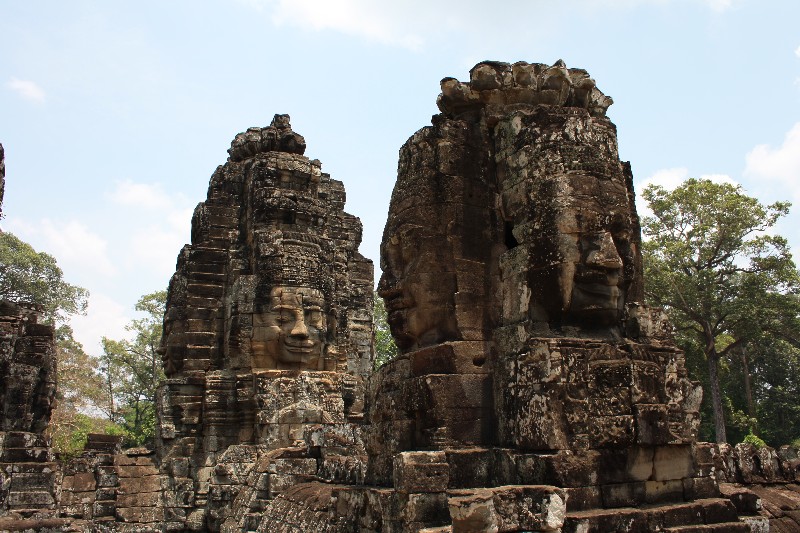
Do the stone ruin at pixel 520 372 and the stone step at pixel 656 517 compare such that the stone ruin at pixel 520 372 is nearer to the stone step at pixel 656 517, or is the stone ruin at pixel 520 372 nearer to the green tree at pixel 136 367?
the stone step at pixel 656 517

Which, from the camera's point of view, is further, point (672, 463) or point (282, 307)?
point (282, 307)

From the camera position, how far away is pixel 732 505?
5.03 m

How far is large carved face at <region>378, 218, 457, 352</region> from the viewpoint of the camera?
19.2ft

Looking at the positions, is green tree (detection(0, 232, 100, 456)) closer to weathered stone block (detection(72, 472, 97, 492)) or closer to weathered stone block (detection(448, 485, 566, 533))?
weathered stone block (detection(72, 472, 97, 492))

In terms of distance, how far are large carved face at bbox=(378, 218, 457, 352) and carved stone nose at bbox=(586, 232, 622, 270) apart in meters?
1.17

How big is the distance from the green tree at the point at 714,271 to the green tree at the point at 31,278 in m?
34.0

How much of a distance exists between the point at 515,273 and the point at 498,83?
1752mm

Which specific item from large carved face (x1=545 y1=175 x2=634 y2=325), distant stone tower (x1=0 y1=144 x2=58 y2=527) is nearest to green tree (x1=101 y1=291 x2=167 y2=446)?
distant stone tower (x1=0 y1=144 x2=58 y2=527)

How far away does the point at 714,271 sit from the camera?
89.8 feet

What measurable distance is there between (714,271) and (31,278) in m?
38.2

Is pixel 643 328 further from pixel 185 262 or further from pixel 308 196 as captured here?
pixel 185 262

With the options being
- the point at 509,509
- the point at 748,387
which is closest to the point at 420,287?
the point at 509,509

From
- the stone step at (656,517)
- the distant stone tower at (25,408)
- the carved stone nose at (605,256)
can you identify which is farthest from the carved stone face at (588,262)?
the distant stone tower at (25,408)

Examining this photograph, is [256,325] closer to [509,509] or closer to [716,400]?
[509,509]
